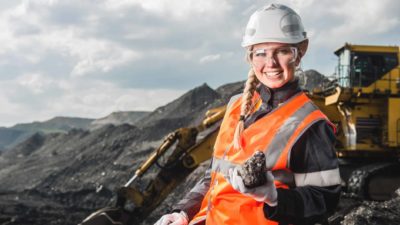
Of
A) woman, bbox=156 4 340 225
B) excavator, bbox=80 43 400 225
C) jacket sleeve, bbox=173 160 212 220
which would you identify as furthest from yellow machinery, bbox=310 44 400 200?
woman, bbox=156 4 340 225

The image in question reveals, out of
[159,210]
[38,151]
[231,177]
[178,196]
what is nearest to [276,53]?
[231,177]

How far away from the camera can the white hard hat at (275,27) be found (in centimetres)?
215

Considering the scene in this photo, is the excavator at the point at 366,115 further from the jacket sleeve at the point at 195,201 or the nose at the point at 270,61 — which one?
the nose at the point at 270,61

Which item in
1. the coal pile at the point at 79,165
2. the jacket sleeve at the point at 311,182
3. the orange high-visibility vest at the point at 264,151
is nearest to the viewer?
the jacket sleeve at the point at 311,182

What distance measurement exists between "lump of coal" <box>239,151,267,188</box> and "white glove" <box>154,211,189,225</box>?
70cm

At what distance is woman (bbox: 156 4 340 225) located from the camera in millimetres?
1943

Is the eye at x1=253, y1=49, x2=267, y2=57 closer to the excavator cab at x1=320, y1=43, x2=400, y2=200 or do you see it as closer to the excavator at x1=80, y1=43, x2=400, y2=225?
the excavator at x1=80, y1=43, x2=400, y2=225

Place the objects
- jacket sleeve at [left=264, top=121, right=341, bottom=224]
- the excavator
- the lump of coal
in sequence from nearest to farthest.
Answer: the lump of coal
jacket sleeve at [left=264, top=121, right=341, bottom=224]
the excavator

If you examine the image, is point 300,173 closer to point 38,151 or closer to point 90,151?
point 90,151

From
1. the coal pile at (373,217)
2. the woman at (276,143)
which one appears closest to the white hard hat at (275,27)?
the woman at (276,143)

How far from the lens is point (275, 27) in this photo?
2162 millimetres

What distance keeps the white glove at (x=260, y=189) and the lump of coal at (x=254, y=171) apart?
19 mm

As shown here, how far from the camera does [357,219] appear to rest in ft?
21.8

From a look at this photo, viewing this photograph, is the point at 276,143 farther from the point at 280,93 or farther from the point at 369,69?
the point at 369,69
